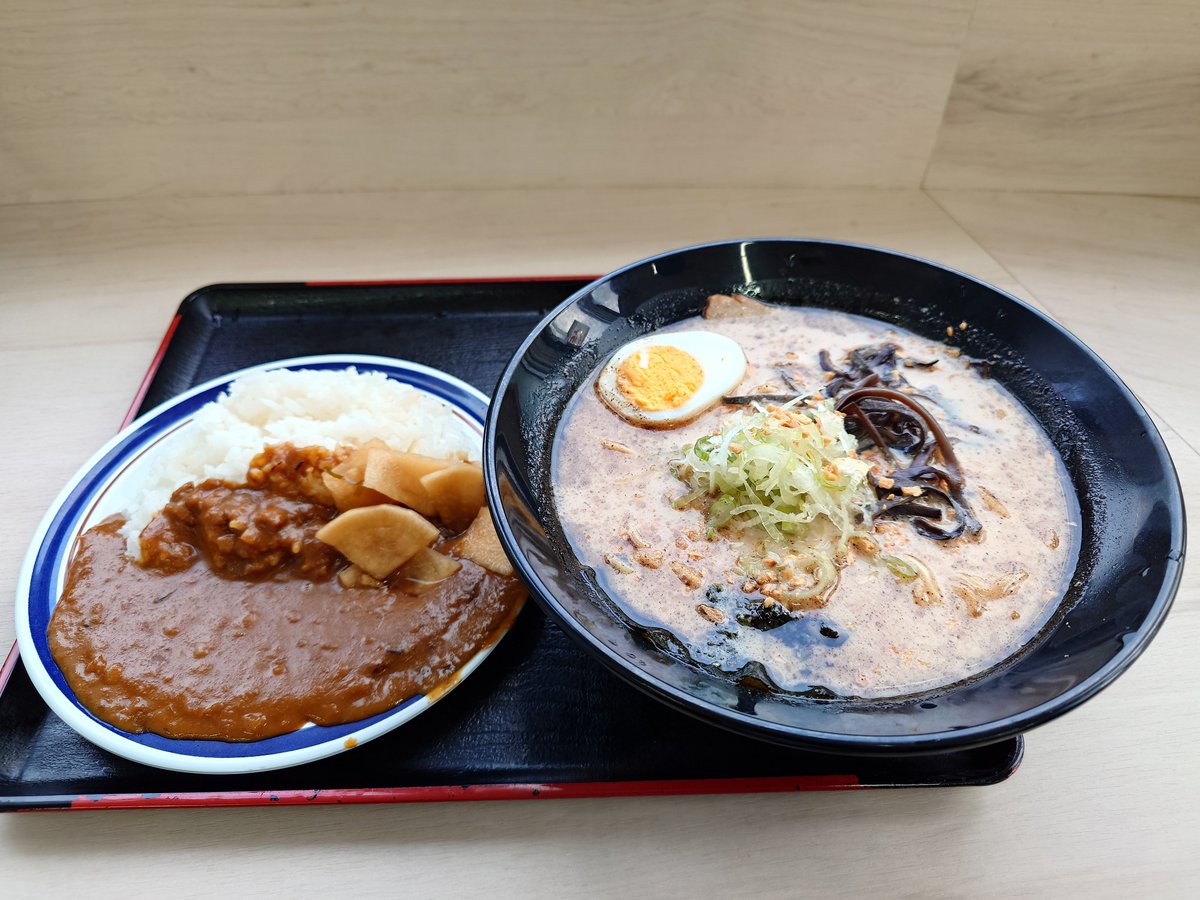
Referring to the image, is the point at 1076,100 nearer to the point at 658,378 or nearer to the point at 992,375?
the point at 992,375

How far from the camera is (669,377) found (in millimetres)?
1659

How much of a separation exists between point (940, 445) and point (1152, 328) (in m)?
1.30

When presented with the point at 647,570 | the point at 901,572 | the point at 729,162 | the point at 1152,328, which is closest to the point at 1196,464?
the point at 1152,328

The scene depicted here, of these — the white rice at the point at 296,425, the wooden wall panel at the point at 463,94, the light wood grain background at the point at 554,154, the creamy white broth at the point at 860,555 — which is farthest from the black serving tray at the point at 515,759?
the wooden wall panel at the point at 463,94

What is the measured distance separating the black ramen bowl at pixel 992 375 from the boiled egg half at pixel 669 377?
0.07 metres

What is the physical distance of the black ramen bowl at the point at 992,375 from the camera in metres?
1.06

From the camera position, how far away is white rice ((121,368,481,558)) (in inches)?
68.1

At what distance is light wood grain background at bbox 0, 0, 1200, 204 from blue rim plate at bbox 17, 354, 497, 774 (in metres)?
1.07

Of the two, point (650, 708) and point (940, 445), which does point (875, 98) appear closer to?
point (940, 445)

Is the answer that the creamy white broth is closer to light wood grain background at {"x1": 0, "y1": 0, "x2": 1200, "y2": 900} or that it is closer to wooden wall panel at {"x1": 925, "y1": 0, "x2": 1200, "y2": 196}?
light wood grain background at {"x1": 0, "y1": 0, "x2": 1200, "y2": 900}

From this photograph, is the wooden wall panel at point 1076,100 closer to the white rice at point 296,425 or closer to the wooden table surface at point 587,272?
the wooden table surface at point 587,272

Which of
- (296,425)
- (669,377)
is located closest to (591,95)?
(669,377)

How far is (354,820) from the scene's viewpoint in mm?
1284

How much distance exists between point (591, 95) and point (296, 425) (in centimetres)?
154
